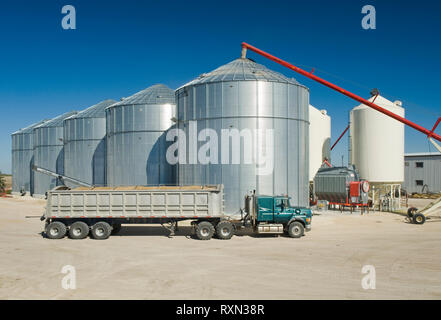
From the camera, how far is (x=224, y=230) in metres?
21.6

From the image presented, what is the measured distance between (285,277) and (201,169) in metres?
17.7

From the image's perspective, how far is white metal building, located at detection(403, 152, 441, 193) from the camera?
218ft

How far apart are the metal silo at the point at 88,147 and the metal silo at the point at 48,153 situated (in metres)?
6.60

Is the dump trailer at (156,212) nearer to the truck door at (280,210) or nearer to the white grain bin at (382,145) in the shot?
the truck door at (280,210)

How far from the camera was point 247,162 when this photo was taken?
28922 mm

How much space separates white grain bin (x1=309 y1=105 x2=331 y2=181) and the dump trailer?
64.4 feet

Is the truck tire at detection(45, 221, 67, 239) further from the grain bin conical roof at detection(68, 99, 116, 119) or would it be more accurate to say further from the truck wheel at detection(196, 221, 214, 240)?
the grain bin conical roof at detection(68, 99, 116, 119)

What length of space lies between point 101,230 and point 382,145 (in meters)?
29.7

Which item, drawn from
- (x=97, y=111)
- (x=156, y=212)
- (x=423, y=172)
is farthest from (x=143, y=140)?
(x=423, y=172)

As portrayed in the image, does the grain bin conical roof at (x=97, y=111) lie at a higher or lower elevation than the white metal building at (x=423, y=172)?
higher

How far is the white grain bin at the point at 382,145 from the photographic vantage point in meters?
39.2

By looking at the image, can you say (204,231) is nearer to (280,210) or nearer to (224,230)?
(224,230)

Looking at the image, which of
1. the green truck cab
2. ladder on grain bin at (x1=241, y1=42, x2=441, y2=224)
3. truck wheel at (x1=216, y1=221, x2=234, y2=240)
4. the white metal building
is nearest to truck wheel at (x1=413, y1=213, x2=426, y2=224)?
ladder on grain bin at (x1=241, y1=42, x2=441, y2=224)

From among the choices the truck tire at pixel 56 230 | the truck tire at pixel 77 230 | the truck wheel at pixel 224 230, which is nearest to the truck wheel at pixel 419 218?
the truck wheel at pixel 224 230
